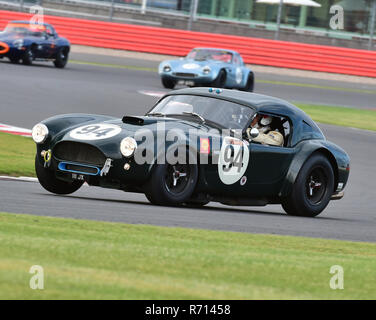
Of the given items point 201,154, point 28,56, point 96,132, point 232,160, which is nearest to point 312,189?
point 232,160

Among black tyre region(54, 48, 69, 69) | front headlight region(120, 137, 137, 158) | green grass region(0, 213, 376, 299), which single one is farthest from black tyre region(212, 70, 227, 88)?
green grass region(0, 213, 376, 299)

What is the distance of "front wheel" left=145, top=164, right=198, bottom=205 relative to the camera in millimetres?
9297

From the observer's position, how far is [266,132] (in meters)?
10.7

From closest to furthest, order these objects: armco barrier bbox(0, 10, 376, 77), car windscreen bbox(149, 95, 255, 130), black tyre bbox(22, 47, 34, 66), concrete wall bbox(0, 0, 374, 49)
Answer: car windscreen bbox(149, 95, 255, 130), black tyre bbox(22, 47, 34, 66), armco barrier bbox(0, 10, 376, 77), concrete wall bbox(0, 0, 374, 49)

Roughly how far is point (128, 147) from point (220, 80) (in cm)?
1623

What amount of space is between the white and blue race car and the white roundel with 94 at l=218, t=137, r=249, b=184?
1483 cm

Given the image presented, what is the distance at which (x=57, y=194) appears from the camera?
33.7 feet

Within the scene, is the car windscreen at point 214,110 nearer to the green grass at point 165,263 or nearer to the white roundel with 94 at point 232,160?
the white roundel with 94 at point 232,160

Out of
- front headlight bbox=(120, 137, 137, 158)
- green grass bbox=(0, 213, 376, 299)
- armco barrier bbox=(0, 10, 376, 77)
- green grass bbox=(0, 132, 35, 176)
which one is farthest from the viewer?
armco barrier bbox=(0, 10, 376, 77)

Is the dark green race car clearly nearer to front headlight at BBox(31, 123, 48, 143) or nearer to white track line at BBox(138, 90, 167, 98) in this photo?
front headlight at BBox(31, 123, 48, 143)

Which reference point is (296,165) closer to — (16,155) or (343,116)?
(16,155)

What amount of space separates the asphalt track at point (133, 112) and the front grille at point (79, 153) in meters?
0.44

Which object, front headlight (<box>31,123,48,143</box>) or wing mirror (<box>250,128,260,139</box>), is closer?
front headlight (<box>31,123,48,143</box>)

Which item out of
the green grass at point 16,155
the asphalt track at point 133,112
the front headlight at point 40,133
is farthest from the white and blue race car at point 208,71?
the front headlight at point 40,133
